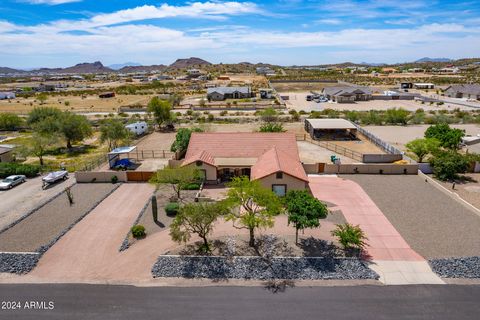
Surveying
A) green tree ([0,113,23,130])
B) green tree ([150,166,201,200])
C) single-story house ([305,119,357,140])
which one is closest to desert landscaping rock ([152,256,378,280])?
green tree ([150,166,201,200])

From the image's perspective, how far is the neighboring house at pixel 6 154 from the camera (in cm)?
4193

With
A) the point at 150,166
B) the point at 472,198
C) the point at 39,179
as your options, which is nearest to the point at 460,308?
the point at 472,198

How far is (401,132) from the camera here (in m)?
57.2

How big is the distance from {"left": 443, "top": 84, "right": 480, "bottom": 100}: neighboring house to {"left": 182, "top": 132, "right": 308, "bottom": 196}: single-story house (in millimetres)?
81706

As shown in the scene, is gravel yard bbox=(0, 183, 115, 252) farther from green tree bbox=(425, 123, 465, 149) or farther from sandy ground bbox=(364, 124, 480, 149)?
sandy ground bbox=(364, 124, 480, 149)

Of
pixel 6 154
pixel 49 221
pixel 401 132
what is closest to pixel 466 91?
pixel 401 132

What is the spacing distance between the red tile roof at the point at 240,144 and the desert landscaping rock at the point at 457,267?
18.2 metres

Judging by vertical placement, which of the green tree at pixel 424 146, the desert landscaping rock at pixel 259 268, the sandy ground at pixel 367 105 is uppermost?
the sandy ground at pixel 367 105

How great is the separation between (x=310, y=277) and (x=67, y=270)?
14869mm

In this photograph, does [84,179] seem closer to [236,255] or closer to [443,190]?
[236,255]

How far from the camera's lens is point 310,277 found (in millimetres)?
19672

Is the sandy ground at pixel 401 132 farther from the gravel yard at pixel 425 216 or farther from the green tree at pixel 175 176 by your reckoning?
the green tree at pixel 175 176

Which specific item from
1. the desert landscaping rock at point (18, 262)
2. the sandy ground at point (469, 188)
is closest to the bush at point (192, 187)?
the desert landscaping rock at point (18, 262)

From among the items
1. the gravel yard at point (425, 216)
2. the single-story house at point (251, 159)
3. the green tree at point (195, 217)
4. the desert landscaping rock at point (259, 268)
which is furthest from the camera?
the single-story house at point (251, 159)
